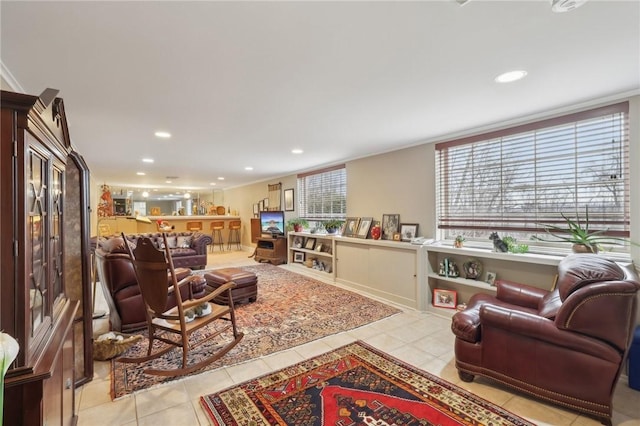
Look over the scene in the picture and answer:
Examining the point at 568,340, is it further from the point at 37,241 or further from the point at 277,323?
the point at 37,241

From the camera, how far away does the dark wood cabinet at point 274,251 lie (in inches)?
264

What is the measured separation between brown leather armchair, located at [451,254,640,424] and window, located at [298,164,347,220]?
3532 mm

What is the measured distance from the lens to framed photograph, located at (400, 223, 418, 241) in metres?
4.03

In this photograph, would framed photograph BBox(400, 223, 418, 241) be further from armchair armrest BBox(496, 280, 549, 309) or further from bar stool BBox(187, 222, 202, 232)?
bar stool BBox(187, 222, 202, 232)

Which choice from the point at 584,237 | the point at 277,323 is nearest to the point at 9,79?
the point at 277,323

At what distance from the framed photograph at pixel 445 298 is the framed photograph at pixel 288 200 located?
404 cm

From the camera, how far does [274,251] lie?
263 inches

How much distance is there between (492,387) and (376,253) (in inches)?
92.3

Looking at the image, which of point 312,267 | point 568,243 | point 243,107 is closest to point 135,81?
point 243,107

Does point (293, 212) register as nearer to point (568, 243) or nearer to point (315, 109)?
point (315, 109)

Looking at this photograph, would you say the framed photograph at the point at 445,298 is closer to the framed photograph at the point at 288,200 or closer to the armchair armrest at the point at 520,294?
the armchair armrest at the point at 520,294

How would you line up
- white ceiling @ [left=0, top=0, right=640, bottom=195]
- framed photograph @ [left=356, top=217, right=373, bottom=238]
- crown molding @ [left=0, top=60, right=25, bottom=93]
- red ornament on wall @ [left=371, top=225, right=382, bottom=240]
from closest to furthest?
1. white ceiling @ [left=0, top=0, right=640, bottom=195]
2. crown molding @ [left=0, top=60, right=25, bottom=93]
3. red ornament on wall @ [left=371, top=225, right=382, bottom=240]
4. framed photograph @ [left=356, top=217, right=373, bottom=238]

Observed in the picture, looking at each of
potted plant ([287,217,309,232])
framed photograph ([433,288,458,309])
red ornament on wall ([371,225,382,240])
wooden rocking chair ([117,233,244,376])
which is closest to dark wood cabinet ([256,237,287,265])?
potted plant ([287,217,309,232])

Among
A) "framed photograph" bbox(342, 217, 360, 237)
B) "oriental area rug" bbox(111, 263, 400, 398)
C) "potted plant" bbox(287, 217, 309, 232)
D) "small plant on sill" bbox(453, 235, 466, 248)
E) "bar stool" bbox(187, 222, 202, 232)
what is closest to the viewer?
"oriental area rug" bbox(111, 263, 400, 398)
